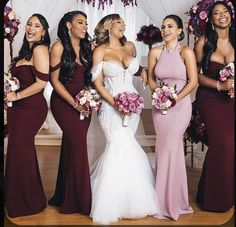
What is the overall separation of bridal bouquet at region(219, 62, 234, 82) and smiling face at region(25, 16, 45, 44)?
163cm

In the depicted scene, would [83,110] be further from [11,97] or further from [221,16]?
[221,16]

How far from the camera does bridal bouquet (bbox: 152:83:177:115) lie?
12.5 ft

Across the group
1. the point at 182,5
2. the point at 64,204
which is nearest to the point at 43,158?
the point at 64,204

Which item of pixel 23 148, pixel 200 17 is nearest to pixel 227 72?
pixel 200 17

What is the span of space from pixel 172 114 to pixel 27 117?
130cm

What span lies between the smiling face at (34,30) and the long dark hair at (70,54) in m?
0.18

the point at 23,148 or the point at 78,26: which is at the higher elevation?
the point at 78,26

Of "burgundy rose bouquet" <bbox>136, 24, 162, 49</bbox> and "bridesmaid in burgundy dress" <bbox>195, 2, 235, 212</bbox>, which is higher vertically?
"burgundy rose bouquet" <bbox>136, 24, 162, 49</bbox>

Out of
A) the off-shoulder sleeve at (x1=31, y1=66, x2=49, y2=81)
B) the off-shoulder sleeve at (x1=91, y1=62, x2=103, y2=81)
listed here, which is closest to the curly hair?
the off-shoulder sleeve at (x1=91, y1=62, x2=103, y2=81)

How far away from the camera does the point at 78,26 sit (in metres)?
3.88

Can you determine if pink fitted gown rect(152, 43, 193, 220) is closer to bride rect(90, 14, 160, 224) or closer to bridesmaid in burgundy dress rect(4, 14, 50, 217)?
bride rect(90, 14, 160, 224)

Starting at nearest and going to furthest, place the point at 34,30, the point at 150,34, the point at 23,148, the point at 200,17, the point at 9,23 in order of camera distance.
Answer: the point at 34,30 < the point at 23,148 < the point at 9,23 < the point at 200,17 < the point at 150,34

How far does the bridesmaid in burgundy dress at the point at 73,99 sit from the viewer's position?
3885 millimetres

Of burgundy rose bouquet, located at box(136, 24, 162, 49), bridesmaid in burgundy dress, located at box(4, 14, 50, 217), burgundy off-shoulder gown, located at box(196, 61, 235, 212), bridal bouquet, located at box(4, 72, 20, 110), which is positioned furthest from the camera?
burgundy rose bouquet, located at box(136, 24, 162, 49)
